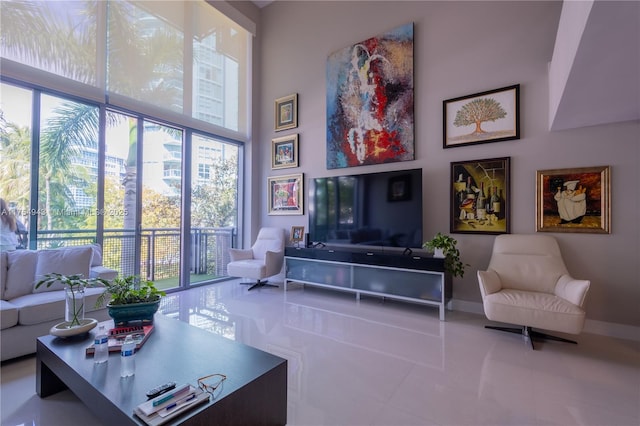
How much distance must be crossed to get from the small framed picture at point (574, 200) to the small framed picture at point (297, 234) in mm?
3002

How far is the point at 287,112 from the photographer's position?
473cm

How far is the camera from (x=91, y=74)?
3205 millimetres

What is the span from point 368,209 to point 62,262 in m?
3.27

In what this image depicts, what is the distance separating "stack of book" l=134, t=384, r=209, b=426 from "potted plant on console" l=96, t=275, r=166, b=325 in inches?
34.6

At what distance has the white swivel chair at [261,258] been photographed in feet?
13.2

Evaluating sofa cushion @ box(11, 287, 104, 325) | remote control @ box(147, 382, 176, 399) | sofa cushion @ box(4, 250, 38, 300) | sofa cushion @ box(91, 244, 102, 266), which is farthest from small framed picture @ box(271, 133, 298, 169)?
remote control @ box(147, 382, 176, 399)

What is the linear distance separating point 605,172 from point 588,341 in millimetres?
1528

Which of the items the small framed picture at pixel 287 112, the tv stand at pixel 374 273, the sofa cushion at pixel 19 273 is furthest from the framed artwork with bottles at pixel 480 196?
the sofa cushion at pixel 19 273

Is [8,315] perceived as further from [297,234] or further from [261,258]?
[297,234]

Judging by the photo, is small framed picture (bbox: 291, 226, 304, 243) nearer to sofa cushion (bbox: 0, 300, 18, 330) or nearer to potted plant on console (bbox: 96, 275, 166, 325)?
potted plant on console (bbox: 96, 275, 166, 325)

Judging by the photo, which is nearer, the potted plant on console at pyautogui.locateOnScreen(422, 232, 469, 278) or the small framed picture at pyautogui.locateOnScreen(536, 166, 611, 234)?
the small framed picture at pyautogui.locateOnScreen(536, 166, 611, 234)

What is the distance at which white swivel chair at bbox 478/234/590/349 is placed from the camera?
2.14m

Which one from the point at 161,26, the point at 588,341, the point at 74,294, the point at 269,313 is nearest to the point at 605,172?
the point at 588,341

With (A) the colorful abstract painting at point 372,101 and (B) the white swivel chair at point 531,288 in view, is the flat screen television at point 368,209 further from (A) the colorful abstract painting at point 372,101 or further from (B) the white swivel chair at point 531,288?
(B) the white swivel chair at point 531,288
